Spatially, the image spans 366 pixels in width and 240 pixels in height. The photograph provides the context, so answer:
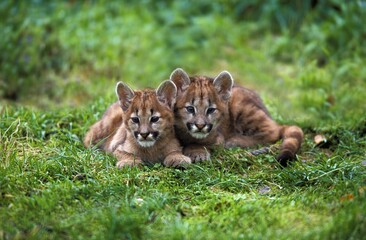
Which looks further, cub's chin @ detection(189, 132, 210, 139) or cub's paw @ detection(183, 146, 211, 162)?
cub's chin @ detection(189, 132, 210, 139)

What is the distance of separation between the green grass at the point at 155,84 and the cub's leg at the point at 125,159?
10 cm

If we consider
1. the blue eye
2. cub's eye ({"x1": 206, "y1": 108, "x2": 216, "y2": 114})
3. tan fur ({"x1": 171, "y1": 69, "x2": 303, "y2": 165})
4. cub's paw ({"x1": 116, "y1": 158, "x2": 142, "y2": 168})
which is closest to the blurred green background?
tan fur ({"x1": 171, "y1": 69, "x2": 303, "y2": 165})

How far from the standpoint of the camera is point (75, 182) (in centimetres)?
673

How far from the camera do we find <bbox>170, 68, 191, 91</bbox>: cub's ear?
26.3 feet

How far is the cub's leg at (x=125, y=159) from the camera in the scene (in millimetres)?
7371

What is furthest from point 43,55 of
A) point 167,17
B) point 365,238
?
point 365,238

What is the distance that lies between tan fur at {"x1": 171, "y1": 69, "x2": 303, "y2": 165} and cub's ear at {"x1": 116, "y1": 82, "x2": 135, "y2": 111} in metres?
0.59

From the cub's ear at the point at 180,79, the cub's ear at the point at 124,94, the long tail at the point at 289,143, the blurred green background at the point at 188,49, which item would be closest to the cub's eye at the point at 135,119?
the cub's ear at the point at 124,94

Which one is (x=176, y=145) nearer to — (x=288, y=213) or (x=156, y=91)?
(x=156, y=91)

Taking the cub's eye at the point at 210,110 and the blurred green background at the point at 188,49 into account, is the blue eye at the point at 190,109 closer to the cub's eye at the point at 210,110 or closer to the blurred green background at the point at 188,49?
the cub's eye at the point at 210,110

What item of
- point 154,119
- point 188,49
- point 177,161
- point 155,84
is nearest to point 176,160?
point 177,161

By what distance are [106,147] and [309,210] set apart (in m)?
2.89

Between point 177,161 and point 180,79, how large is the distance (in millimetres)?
1128

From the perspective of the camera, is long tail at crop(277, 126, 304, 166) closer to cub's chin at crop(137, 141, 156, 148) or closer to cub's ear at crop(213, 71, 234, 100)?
cub's ear at crop(213, 71, 234, 100)
